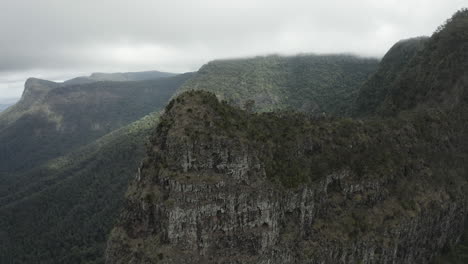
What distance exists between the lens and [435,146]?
47344 millimetres

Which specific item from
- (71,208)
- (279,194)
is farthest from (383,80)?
(71,208)

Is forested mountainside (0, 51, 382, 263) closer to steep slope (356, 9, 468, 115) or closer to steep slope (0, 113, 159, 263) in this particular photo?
steep slope (0, 113, 159, 263)

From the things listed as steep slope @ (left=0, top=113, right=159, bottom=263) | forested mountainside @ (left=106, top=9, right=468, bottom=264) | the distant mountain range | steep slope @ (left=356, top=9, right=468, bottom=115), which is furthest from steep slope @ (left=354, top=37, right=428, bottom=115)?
steep slope @ (left=0, top=113, right=159, bottom=263)

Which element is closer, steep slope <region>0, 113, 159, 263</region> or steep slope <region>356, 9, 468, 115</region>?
steep slope <region>356, 9, 468, 115</region>

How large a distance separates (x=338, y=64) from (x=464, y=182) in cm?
11213

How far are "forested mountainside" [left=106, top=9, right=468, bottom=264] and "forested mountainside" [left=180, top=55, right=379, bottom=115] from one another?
58322mm

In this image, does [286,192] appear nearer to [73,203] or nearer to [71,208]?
[71,208]

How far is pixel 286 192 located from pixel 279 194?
951mm

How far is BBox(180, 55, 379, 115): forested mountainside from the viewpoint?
119 metres

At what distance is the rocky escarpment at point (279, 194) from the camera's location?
2928 cm

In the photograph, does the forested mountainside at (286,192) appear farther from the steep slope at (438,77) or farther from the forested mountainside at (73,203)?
the forested mountainside at (73,203)

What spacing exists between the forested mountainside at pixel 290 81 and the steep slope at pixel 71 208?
4322 centimetres

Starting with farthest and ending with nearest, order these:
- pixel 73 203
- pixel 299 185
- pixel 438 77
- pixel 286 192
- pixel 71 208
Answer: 1. pixel 73 203
2. pixel 71 208
3. pixel 438 77
4. pixel 299 185
5. pixel 286 192

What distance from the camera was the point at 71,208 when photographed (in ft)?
420
